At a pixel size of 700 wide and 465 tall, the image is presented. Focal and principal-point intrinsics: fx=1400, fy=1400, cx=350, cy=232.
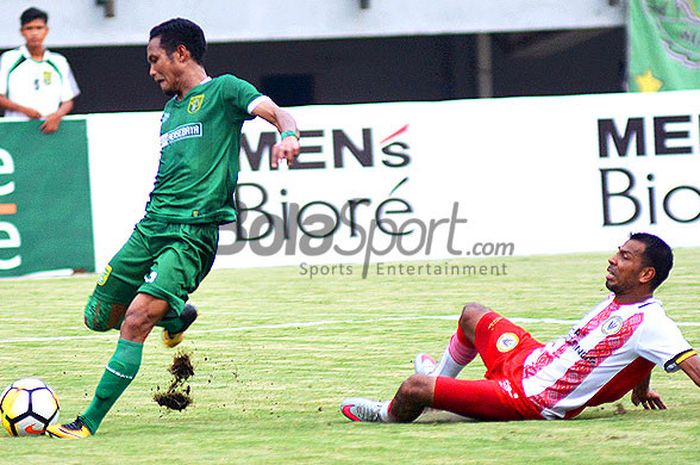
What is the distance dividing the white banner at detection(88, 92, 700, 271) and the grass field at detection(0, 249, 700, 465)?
1.61ft

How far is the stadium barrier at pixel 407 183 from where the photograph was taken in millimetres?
13938

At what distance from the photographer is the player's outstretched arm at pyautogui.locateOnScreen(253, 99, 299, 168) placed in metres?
6.14

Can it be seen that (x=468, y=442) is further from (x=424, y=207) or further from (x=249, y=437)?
(x=424, y=207)

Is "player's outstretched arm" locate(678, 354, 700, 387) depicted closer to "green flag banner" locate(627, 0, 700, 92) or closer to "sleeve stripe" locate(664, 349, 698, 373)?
"sleeve stripe" locate(664, 349, 698, 373)

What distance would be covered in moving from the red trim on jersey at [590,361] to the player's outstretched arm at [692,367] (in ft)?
0.87

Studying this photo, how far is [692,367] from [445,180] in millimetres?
8936

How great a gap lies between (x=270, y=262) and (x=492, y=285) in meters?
2.74

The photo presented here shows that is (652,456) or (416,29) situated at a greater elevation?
(416,29)

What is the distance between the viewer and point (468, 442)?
19.0 ft

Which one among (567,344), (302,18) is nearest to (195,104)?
(567,344)

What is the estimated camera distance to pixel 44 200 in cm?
1380

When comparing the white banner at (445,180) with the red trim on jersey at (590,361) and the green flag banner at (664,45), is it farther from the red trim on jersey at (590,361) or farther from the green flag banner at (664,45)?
the red trim on jersey at (590,361)

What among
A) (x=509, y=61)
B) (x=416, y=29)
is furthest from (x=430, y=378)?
(x=509, y=61)

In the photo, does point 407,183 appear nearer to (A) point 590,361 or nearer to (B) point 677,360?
(A) point 590,361
